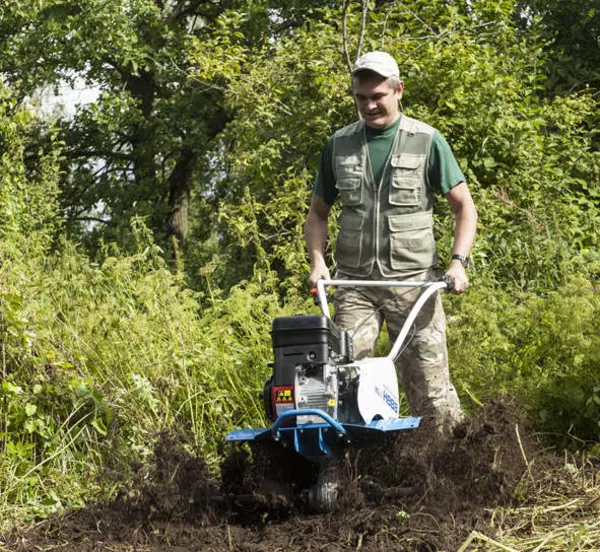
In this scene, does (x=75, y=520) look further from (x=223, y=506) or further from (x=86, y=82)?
(x=86, y=82)

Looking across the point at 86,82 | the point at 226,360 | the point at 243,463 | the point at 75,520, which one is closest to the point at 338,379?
the point at 243,463

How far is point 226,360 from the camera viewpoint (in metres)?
6.22

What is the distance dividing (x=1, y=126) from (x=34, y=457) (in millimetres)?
5570

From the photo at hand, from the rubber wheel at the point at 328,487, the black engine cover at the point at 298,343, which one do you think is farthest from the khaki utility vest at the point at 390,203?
the rubber wheel at the point at 328,487

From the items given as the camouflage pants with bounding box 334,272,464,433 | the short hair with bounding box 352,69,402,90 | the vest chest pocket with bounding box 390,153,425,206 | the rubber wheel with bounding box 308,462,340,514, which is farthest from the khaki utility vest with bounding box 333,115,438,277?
the rubber wheel with bounding box 308,462,340,514

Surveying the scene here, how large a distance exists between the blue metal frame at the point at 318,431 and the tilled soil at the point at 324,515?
149 mm

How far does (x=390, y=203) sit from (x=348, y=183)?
21 cm

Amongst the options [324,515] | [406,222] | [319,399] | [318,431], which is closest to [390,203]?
[406,222]

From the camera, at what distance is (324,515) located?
4.30 metres

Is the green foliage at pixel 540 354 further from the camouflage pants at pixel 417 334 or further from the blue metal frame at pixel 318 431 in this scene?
the blue metal frame at pixel 318 431

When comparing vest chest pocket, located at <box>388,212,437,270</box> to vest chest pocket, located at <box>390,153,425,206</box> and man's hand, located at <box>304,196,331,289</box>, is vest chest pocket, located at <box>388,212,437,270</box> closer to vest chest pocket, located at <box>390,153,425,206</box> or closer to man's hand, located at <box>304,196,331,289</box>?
vest chest pocket, located at <box>390,153,425,206</box>

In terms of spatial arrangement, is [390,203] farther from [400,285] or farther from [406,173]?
[400,285]

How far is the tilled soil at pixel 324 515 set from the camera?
421 centimetres

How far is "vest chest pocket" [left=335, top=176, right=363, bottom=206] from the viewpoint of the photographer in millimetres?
4898
